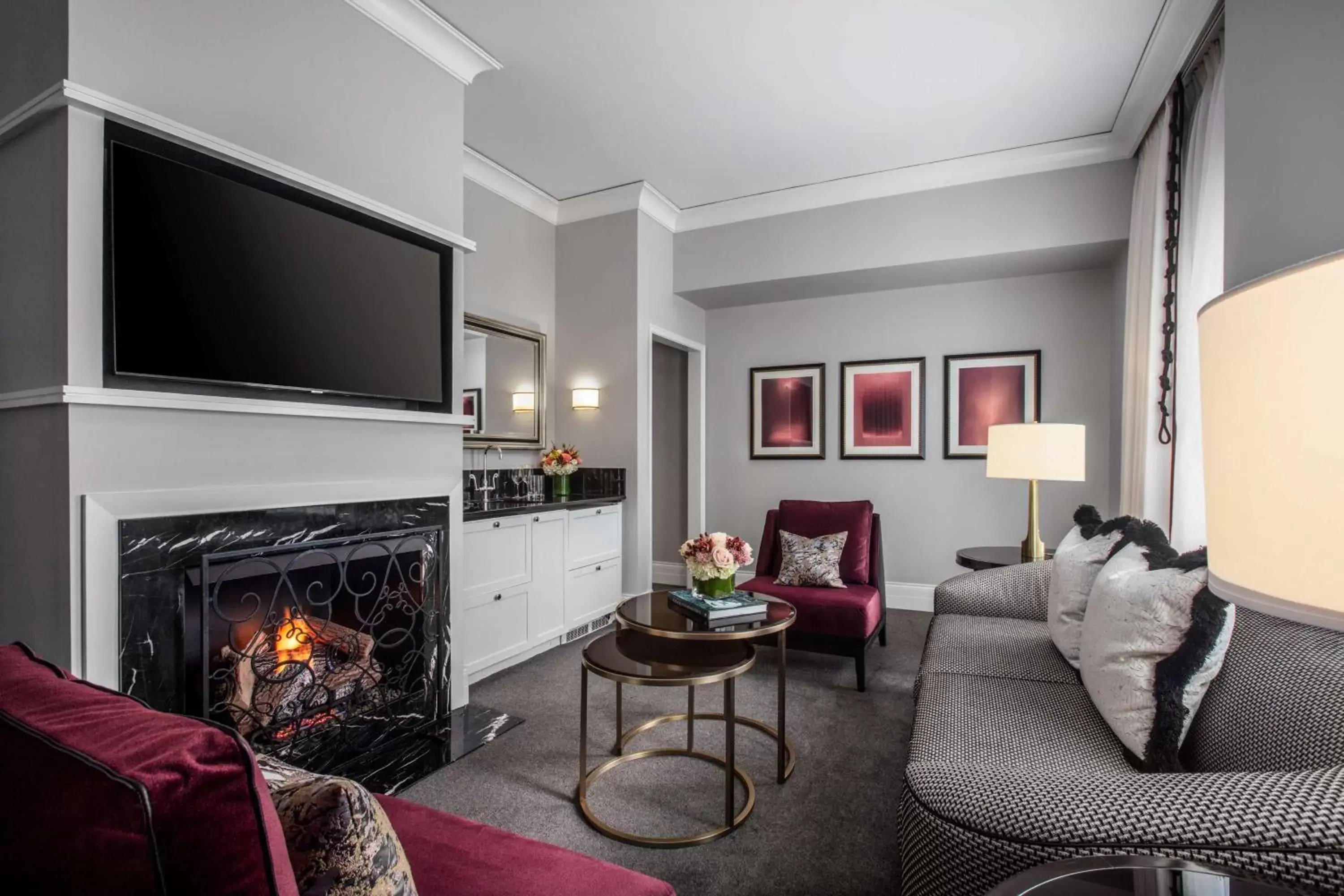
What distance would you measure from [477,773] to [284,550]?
3.39ft

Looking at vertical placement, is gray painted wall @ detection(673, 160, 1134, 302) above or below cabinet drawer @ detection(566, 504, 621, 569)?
above

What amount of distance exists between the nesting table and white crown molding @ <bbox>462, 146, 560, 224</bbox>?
274 cm

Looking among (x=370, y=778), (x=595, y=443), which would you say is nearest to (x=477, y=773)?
(x=370, y=778)

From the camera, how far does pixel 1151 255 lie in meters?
3.16

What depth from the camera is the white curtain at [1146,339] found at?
3066mm

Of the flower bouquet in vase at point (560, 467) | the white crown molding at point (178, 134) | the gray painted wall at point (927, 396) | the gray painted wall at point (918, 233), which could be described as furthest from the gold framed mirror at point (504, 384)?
the gray painted wall at point (927, 396)

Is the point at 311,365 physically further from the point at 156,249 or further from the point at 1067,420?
the point at 1067,420

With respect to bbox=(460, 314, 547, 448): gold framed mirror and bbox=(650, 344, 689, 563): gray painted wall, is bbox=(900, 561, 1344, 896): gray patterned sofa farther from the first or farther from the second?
bbox=(650, 344, 689, 563): gray painted wall

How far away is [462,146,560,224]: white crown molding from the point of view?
394 centimetres

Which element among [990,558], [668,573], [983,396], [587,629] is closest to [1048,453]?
[990,558]

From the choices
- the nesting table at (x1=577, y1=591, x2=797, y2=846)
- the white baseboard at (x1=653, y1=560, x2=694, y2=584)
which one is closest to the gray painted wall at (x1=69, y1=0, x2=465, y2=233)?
the nesting table at (x1=577, y1=591, x2=797, y2=846)

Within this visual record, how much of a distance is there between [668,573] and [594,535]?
5.97 feet

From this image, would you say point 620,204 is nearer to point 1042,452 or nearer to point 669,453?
point 669,453

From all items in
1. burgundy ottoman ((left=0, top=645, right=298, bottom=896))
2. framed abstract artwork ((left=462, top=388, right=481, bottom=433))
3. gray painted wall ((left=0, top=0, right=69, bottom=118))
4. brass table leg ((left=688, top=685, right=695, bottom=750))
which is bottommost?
brass table leg ((left=688, top=685, right=695, bottom=750))
